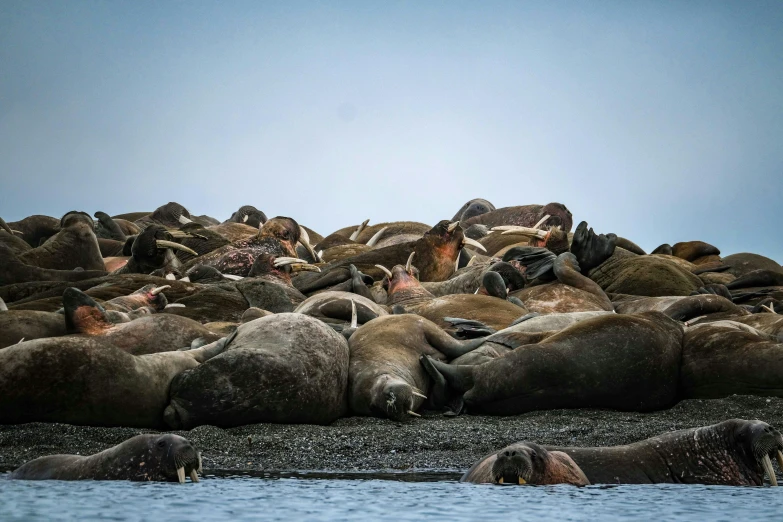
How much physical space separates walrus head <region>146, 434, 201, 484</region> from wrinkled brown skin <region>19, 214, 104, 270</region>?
48.9 feet

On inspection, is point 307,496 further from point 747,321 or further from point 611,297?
point 611,297

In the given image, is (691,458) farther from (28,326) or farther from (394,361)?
(28,326)

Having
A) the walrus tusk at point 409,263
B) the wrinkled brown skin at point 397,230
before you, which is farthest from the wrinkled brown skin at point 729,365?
the wrinkled brown skin at point 397,230

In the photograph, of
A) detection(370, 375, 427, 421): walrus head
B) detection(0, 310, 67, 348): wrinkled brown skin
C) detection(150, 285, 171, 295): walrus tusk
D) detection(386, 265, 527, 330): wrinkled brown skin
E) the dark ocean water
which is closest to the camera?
the dark ocean water

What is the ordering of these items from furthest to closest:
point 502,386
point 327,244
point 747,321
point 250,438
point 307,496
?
point 327,244
point 747,321
point 502,386
point 250,438
point 307,496

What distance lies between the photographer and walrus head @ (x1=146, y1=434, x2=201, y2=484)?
651 centimetres

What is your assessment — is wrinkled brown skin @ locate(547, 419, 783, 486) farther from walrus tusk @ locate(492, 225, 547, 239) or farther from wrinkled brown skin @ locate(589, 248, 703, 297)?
walrus tusk @ locate(492, 225, 547, 239)

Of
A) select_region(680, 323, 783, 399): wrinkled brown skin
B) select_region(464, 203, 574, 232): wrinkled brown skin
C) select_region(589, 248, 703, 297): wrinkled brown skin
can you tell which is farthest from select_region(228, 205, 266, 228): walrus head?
select_region(680, 323, 783, 399): wrinkled brown skin

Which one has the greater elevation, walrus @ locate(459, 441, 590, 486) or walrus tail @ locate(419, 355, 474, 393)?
walrus tail @ locate(419, 355, 474, 393)

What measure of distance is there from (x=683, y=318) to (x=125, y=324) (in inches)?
286

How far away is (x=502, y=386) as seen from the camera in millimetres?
10273

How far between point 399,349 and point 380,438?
249cm

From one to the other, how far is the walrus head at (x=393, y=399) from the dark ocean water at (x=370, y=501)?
9.47 feet

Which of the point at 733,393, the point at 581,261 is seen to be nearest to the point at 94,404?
the point at 733,393
